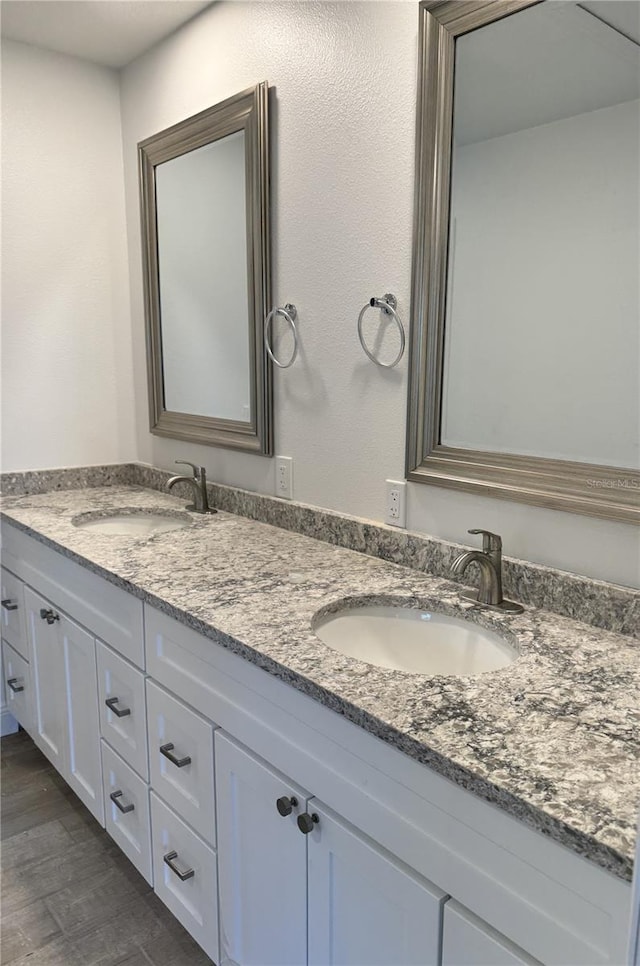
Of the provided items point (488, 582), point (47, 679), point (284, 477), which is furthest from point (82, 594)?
point (488, 582)

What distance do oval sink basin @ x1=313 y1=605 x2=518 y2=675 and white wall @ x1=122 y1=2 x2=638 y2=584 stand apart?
22 centimetres

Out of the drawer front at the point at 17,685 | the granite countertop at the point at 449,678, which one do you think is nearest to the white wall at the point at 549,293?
the granite countertop at the point at 449,678

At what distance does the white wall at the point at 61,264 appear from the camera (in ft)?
7.61

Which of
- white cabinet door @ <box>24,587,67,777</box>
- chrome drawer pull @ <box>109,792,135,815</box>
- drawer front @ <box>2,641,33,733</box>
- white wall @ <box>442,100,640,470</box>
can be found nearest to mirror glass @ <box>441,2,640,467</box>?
white wall @ <box>442,100,640,470</box>

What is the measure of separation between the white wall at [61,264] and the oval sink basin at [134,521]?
0.45 meters

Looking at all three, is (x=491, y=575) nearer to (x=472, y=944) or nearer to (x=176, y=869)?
(x=472, y=944)

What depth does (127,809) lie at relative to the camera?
168cm

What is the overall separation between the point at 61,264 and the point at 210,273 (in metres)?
0.65

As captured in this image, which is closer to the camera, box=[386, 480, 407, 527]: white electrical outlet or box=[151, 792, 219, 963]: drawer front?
box=[151, 792, 219, 963]: drawer front

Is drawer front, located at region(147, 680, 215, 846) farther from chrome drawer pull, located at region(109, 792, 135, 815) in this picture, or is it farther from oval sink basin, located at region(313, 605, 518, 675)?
oval sink basin, located at region(313, 605, 518, 675)

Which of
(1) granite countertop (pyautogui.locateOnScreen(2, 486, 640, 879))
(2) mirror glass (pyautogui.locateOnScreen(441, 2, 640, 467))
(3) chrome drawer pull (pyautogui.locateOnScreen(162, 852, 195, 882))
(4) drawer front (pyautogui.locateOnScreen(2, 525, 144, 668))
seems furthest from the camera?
(4) drawer front (pyautogui.locateOnScreen(2, 525, 144, 668))

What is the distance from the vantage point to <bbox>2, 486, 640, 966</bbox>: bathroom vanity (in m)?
0.77

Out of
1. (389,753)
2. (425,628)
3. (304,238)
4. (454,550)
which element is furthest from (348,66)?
(389,753)

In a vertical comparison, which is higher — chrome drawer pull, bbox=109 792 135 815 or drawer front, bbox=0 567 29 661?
drawer front, bbox=0 567 29 661
